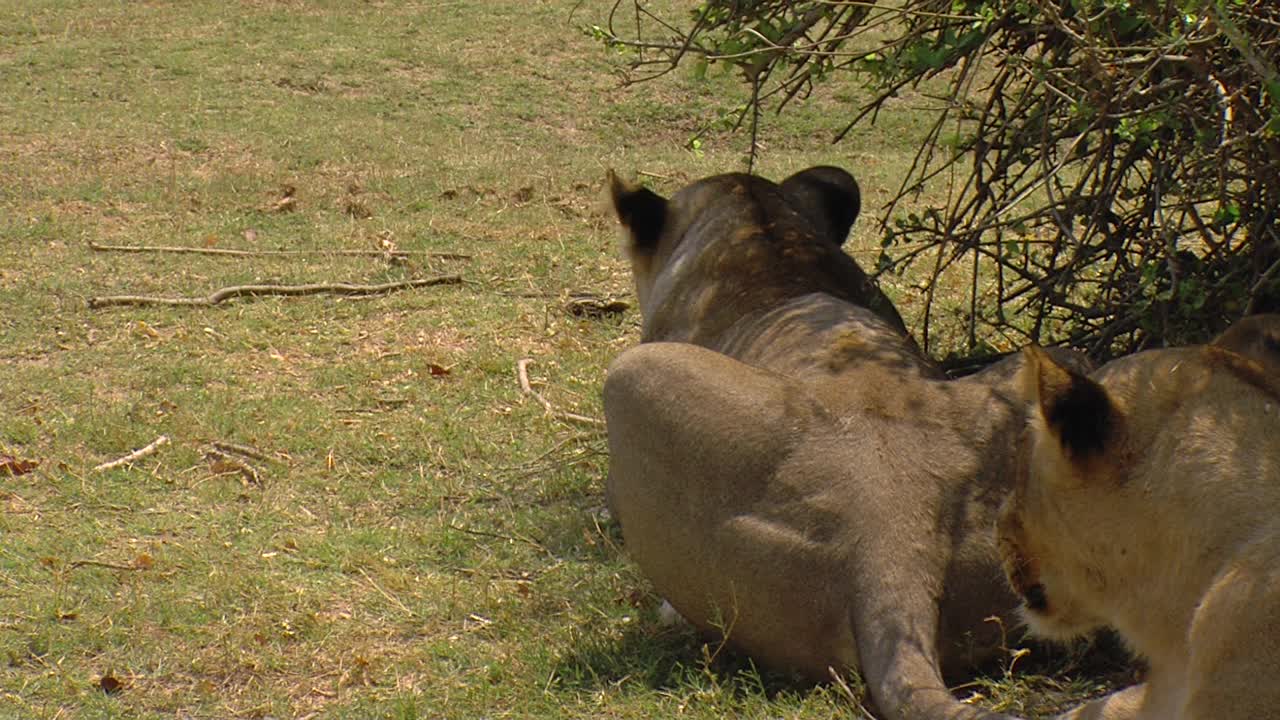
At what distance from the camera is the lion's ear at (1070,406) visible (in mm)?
3121

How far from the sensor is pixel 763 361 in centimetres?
536

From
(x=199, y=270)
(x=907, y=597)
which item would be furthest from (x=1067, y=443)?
(x=199, y=270)

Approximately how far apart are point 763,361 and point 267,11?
44.2 ft

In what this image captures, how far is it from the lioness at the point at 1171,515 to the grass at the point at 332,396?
3.72 ft

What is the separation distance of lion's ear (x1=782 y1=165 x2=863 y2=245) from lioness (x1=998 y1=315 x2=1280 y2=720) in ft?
10.1

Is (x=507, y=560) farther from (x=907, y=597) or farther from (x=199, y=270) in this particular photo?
(x=199, y=270)

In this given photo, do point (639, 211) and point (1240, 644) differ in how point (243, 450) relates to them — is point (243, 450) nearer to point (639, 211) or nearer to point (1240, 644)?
point (639, 211)

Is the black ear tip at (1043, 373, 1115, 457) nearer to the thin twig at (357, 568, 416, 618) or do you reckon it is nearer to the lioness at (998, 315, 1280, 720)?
the lioness at (998, 315, 1280, 720)

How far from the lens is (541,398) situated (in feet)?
24.2

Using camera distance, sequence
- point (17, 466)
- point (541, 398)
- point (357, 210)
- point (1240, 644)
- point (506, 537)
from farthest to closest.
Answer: point (357, 210) → point (541, 398) → point (17, 466) → point (506, 537) → point (1240, 644)

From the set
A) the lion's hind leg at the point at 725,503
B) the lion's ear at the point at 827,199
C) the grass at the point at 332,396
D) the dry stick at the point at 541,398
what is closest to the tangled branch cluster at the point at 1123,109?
the lion's ear at the point at 827,199

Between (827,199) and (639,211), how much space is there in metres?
0.71

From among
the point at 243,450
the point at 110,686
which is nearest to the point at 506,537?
the point at 243,450

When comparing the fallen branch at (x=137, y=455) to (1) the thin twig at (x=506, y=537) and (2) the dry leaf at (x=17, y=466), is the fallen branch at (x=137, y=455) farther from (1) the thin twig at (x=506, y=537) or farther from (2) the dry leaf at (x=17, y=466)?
(1) the thin twig at (x=506, y=537)
